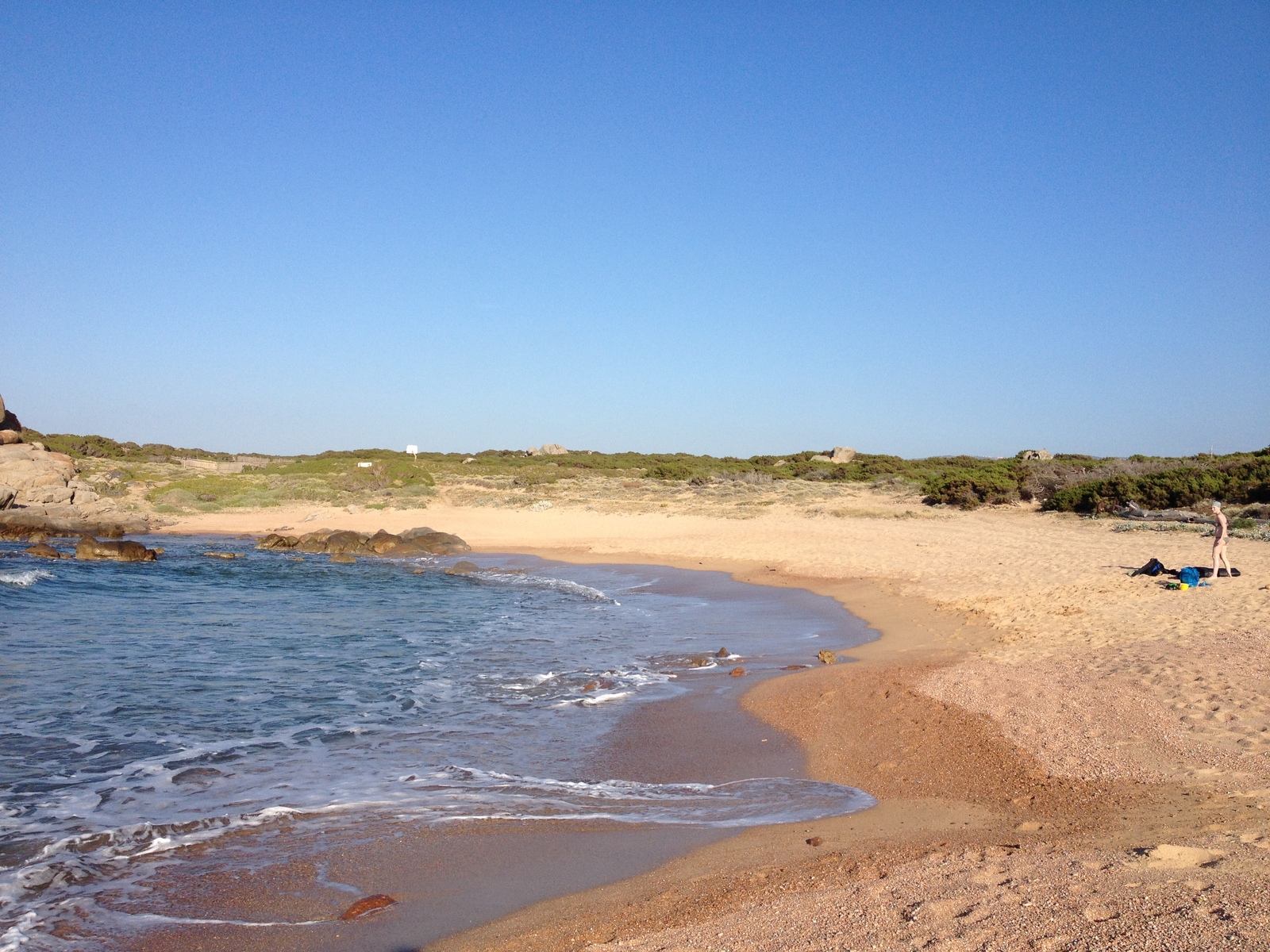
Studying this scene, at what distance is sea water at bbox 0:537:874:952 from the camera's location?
5.51m

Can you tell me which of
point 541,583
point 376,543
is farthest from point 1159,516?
point 376,543

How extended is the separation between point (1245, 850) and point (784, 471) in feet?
153

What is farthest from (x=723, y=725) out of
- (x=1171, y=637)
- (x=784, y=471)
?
(x=784, y=471)

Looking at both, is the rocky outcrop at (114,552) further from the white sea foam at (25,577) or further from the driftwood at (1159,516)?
the driftwood at (1159,516)

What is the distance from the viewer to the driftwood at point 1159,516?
2191 cm

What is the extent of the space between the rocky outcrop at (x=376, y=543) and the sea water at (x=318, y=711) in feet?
24.9

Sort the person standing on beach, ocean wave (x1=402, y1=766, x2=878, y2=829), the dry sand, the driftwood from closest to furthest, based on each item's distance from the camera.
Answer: the dry sand → ocean wave (x1=402, y1=766, x2=878, y2=829) → the person standing on beach → the driftwood

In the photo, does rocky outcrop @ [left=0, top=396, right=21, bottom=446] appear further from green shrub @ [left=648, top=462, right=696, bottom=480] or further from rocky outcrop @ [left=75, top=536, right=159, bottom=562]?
green shrub @ [left=648, top=462, right=696, bottom=480]

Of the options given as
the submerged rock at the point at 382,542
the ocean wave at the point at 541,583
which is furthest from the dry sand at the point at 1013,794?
the submerged rock at the point at 382,542

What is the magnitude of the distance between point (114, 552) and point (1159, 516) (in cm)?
2875

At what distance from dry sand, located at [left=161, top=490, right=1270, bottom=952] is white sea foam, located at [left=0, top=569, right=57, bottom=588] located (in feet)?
51.6

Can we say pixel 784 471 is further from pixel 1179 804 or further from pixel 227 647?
pixel 1179 804

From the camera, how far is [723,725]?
798cm

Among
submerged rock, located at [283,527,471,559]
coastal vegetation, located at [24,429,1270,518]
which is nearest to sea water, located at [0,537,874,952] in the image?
submerged rock, located at [283,527,471,559]
